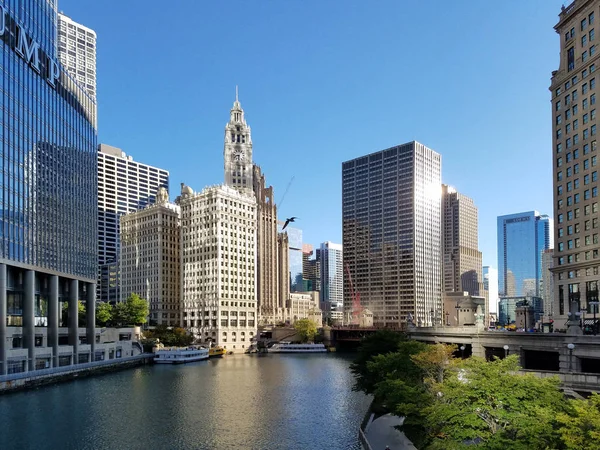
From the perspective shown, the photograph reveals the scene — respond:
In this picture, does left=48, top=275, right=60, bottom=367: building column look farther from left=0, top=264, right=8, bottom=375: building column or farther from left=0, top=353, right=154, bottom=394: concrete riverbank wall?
left=0, top=264, right=8, bottom=375: building column

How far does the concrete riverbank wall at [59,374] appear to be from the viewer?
100188 mm

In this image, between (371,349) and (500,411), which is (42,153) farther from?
(500,411)

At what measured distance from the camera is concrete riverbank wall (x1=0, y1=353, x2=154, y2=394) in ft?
329

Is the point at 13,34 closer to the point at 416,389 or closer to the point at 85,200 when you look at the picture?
the point at 85,200

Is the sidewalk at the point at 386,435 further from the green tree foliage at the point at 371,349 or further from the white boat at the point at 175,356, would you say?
the white boat at the point at 175,356

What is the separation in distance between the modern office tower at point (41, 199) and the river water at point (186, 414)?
1567 cm

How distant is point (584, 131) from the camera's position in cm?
10694

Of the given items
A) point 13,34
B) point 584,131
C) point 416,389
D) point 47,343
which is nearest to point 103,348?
point 47,343

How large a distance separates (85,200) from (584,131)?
125504 millimetres

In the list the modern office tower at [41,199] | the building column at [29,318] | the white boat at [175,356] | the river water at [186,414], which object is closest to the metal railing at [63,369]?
the modern office tower at [41,199]

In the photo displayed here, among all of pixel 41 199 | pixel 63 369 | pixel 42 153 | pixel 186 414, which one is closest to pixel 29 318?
pixel 63 369

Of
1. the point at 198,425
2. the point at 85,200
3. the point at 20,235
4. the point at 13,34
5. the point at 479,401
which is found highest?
the point at 13,34

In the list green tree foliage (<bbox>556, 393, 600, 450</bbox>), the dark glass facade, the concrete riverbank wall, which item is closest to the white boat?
the concrete riverbank wall

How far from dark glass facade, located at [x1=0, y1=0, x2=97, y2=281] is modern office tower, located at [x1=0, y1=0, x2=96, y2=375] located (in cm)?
22
